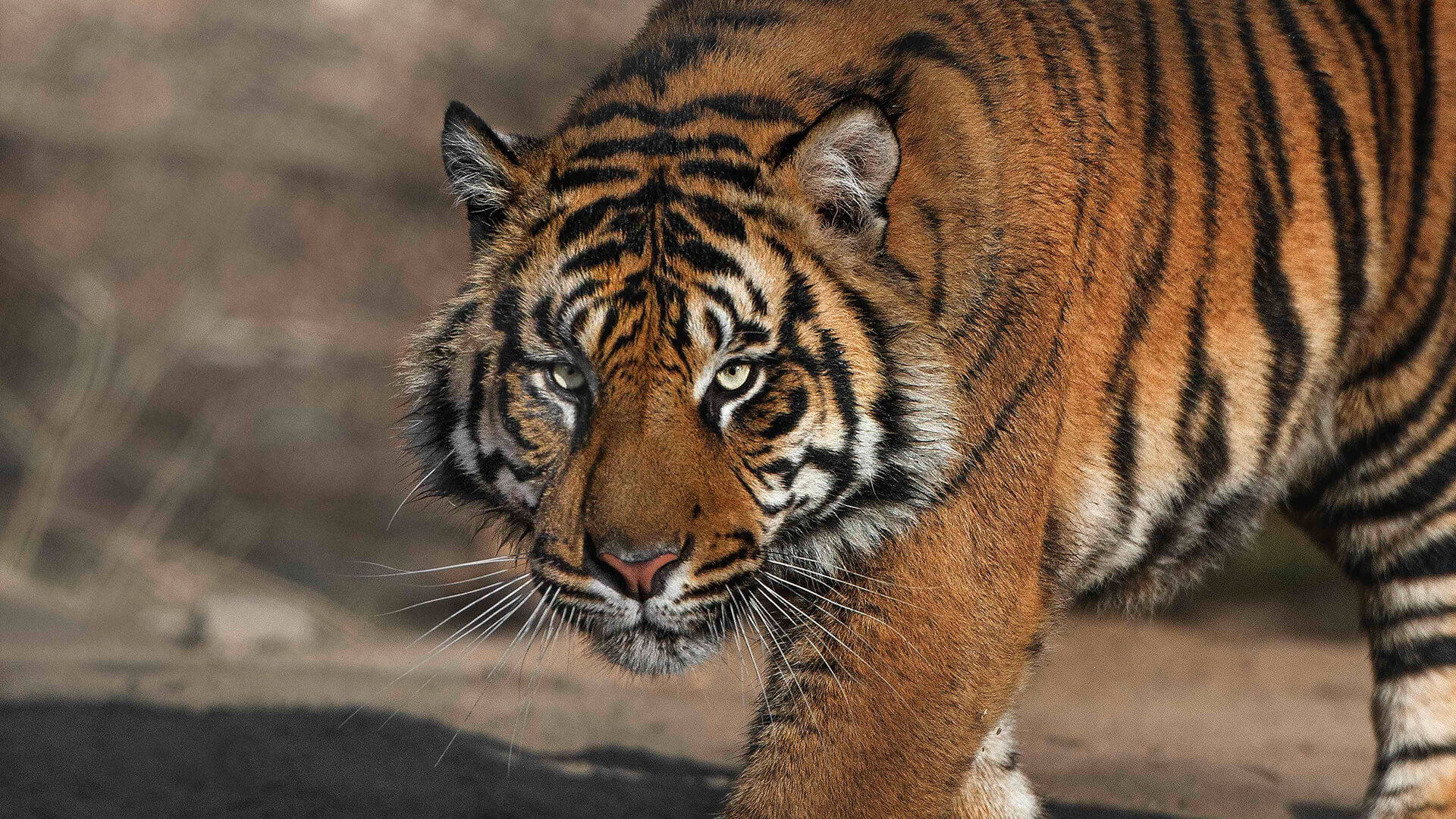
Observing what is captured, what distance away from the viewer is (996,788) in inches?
110

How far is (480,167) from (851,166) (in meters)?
0.58

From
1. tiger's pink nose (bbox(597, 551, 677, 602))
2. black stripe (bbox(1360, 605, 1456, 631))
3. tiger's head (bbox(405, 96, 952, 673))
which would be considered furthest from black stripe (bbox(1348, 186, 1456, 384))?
tiger's pink nose (bbox(597, 551, 677, 602))

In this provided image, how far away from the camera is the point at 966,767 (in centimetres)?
217

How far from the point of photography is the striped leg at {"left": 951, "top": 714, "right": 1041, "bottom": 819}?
2.79 m

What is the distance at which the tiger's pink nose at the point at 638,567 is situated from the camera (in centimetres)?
188

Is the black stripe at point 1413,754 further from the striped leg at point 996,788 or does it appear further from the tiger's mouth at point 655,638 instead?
the tiger's mouth at point 655,638

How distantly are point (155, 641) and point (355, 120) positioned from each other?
10.8ft

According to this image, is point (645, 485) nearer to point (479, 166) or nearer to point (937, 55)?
point (479, 166)

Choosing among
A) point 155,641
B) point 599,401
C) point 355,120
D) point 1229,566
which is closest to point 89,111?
point 355,120

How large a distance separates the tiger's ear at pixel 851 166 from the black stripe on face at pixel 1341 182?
3.21ft

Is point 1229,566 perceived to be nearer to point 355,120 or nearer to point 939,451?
point 939,451

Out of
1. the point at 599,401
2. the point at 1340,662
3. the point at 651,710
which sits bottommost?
the point at 1340,662

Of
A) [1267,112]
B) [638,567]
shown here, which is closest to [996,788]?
[638,567]

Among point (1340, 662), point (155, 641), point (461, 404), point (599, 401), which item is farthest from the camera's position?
point (1340, 662)
